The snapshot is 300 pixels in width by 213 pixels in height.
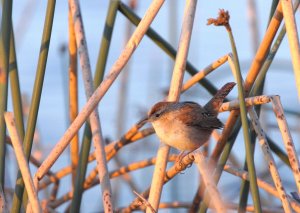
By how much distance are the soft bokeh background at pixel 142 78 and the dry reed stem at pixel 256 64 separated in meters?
1.35

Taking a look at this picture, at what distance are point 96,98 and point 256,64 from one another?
2.79 feet

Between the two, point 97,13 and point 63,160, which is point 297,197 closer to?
point 63,160

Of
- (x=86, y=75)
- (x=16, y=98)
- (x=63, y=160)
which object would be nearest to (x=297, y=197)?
(x=86, y=75)

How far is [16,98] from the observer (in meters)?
2.77

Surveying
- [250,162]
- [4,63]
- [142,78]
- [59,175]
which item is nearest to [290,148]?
[250,162]

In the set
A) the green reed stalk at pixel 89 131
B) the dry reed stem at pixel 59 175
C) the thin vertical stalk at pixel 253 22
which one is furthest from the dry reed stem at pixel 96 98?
the thin vertical stalk at pixel 253 22

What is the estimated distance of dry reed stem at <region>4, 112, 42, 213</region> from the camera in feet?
7.56

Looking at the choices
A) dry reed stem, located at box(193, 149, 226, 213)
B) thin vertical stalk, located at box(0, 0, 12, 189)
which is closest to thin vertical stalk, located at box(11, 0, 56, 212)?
thin vertical stalk, located at box(0, 0, 12, 189)

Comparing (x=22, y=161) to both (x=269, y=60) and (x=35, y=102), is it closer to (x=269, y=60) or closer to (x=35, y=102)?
(x=35, y=102)

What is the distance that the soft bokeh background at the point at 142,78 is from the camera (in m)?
4.94

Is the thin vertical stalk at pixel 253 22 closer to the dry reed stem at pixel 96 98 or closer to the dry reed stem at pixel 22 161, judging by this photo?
the dry reed stem at pixel 96 98

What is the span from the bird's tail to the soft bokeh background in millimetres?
1051

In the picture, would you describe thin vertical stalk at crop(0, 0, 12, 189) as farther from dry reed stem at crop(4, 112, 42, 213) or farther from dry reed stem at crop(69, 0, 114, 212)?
dry reed stem at crop(69, 0, 114, 212)

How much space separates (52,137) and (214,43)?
7.35 feet
